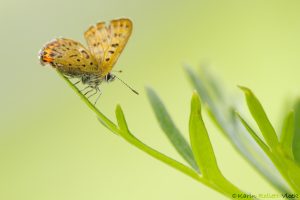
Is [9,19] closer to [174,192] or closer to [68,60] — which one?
[174,192]

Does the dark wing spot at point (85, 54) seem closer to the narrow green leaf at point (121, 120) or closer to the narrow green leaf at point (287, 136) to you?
the narrow green leaf at point (121, 120)

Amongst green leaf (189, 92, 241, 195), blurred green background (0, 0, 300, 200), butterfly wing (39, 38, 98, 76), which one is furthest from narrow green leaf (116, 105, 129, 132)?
blurred green background (0, 0, 300, 200)

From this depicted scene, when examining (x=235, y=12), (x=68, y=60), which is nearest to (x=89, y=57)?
(x=68, y=60)

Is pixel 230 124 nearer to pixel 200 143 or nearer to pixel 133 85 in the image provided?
pixel 200 143

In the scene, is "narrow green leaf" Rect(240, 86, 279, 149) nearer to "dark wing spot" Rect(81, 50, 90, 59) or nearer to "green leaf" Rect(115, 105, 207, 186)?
"green leaf" Rect(115, 105, 207, 186)

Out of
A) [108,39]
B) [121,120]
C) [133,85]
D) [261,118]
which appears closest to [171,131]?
[121,120]

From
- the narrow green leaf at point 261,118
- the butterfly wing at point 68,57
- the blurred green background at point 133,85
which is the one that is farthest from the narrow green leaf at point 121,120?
the blurred green background at point 133,85
